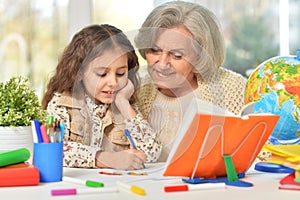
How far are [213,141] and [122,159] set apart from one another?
32 centimetres

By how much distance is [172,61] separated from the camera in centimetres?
146

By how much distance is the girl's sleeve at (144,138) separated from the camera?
155cm

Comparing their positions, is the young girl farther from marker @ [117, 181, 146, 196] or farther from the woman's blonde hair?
marker @ [117, 181, 146, 196]

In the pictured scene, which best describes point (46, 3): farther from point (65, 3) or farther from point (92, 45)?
point (92, 45)

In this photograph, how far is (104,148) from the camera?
152cm

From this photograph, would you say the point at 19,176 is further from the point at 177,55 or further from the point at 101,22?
the point at 101,22

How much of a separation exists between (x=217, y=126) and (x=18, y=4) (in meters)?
2.05

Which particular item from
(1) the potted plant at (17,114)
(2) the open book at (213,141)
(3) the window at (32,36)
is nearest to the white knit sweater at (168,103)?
(2) the open book at (213,141)

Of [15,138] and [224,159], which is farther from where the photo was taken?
[15,138]

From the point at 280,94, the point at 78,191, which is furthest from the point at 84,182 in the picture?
the point at 280,94

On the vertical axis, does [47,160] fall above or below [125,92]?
below

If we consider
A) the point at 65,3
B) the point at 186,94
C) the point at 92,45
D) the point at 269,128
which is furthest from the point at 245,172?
the point at 65,3

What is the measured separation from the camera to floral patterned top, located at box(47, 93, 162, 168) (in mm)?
1480

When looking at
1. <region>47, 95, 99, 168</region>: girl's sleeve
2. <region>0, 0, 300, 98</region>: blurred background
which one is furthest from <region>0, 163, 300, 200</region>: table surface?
<region>0, 0, 300, 98</region>: blurred background
